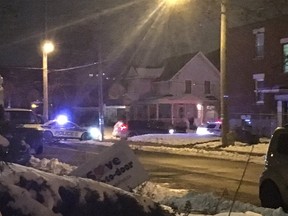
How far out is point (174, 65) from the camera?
65125 millimetres

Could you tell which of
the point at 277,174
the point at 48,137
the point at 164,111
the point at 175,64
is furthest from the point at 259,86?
the point at 277,174

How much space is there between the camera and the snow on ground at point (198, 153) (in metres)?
9.81

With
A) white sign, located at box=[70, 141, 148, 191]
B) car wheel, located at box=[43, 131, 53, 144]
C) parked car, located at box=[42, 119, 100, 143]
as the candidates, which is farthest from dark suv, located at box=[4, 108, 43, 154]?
parked car, located at box=[42, 119, 100, 143]

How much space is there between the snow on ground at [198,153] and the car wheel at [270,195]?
1.54ft

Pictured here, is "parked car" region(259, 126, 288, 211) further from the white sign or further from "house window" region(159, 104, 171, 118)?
"house window" region(159, 104, 171, 118)

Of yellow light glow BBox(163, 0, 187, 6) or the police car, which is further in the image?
the police car

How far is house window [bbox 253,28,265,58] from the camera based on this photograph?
43469 mm

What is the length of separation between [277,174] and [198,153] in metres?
17.4

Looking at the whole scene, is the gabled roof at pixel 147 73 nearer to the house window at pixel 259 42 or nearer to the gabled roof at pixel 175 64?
the gabled roof at pixel 175 64

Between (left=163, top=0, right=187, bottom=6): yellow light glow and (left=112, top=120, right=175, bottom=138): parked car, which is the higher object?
(left=163, top=0, right=187, bottom=6): yellow light glow

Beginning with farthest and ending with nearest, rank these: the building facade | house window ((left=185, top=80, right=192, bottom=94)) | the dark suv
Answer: house window ((left=185, top=80, right=192, bottom=94)) < the building facade < the dark suv

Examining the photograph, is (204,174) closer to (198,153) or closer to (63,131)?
(198,153)

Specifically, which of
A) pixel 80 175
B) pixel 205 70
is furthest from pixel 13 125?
pixel 205 70

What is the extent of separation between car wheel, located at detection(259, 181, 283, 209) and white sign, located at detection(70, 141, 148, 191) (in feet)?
18.3
